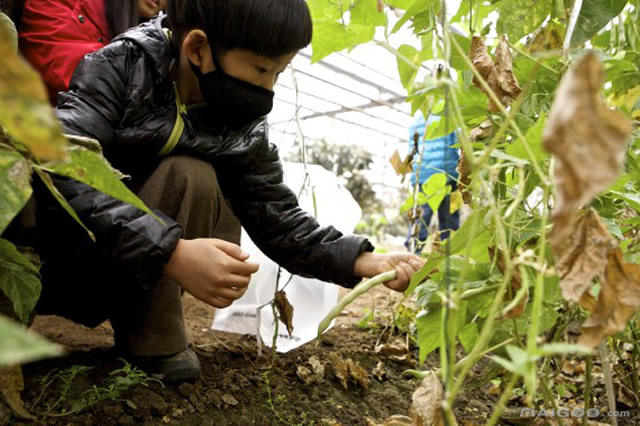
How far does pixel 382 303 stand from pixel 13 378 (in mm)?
1647

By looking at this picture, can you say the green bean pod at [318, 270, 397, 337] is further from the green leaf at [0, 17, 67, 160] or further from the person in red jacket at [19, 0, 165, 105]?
the person in red jacket at [19, 0, 165, 105]

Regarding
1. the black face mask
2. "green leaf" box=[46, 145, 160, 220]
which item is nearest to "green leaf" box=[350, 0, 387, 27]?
the black face mask

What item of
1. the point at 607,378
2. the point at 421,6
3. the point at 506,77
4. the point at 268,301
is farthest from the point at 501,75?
the point at 268,301

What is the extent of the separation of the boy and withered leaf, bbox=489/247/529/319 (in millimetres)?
256

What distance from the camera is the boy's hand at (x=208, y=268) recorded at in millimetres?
758

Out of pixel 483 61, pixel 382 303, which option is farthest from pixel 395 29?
pixel 382 303

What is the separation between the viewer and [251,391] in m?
0.90

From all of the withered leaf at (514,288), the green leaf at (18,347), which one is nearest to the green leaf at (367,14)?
the withered leaf at (514,288)

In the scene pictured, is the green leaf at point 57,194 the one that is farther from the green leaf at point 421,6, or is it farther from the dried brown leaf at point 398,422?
the green leaf at point 421,6

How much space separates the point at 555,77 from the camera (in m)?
0.67

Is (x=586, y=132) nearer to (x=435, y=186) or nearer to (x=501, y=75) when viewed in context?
(x=501, y=75)

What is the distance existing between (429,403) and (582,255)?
216 millimetres

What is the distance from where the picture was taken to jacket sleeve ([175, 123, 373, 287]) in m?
1.02

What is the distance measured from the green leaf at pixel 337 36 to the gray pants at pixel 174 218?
306 millimetres
